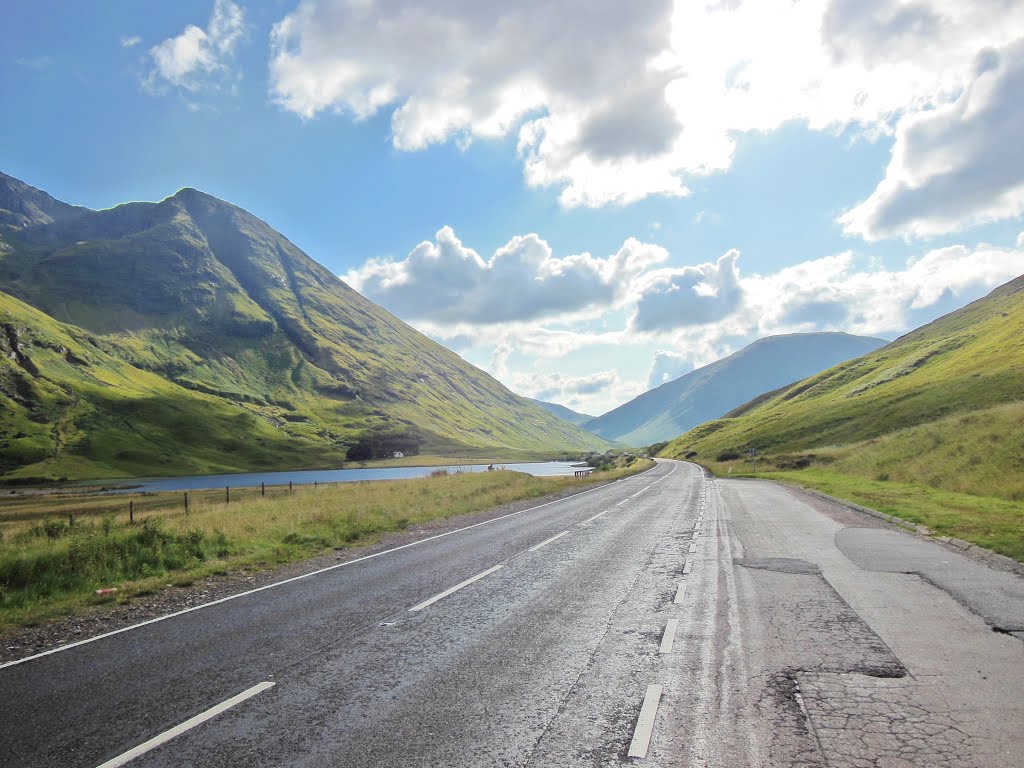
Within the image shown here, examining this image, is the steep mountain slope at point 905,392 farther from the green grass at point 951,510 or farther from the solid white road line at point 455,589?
the solid white road line at point 455,589

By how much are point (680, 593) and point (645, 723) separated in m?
5.40

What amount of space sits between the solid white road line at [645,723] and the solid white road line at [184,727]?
4.48 meters

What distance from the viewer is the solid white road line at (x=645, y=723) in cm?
489

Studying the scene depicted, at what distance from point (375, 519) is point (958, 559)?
19.6 m

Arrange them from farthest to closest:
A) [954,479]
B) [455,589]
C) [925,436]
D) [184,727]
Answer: [925,436], [954,479], [455,589], [184,727]

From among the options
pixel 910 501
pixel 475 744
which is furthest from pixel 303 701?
pixel 910 501

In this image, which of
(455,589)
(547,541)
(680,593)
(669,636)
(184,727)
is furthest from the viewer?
(547,541)

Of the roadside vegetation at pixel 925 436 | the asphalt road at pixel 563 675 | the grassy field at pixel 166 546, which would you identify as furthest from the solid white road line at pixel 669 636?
the grassy field at pixel 166 546

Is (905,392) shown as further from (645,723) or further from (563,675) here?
(645,723)

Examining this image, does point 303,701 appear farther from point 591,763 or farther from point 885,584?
point 885,584

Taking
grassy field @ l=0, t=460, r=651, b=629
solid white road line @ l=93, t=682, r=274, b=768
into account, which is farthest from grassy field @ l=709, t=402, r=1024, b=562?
grassy field @ l=0, t=460, r=651, b=629

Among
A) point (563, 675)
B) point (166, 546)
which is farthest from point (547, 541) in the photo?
point (166, 546)

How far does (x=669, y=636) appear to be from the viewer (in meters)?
7.97

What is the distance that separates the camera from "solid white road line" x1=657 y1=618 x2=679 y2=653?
7.45m
